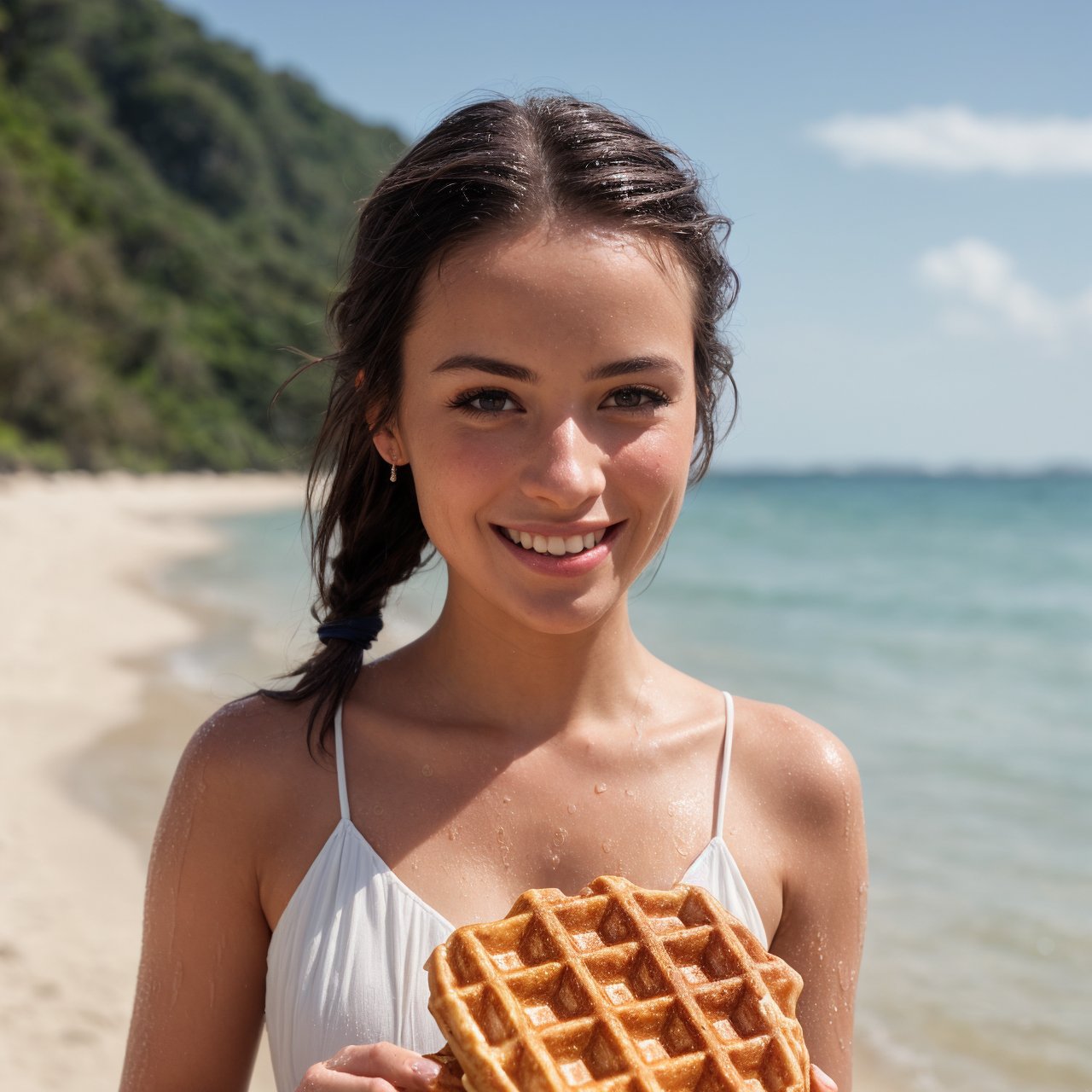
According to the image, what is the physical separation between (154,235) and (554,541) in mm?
65022

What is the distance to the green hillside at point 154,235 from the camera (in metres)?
40.5

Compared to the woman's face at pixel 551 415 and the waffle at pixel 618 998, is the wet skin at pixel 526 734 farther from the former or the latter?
the waffle at pixel 618 998

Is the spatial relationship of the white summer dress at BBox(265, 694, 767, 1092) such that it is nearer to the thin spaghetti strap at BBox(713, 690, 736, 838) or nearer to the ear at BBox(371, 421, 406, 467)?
the thin spaghetti strap at BBox(713, 690, 736, 838)

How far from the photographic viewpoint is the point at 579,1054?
1814mm

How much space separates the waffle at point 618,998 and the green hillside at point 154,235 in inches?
596

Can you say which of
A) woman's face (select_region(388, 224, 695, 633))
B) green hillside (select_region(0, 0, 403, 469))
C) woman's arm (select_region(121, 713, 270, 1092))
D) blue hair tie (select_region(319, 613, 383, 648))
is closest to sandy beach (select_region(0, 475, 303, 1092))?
woman's arm (select_region(121, 713, 270, 1092))

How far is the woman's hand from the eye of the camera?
62.2 inches

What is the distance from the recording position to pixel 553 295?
198 centimetres

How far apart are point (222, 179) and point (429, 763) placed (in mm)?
87681

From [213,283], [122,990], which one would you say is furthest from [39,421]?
[122,990]

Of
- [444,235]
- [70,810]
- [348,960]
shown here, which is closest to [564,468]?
[444,235]

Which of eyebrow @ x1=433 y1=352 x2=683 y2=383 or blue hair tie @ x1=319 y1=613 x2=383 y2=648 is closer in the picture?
eyebrow @ x1=433 y1=352 x2=683 y2=383

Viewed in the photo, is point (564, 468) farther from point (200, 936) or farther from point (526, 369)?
point (200, 936)

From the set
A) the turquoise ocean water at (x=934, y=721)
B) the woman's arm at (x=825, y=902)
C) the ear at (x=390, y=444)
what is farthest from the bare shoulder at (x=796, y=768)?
the turquoise ocean water at (x=934, y=721)
